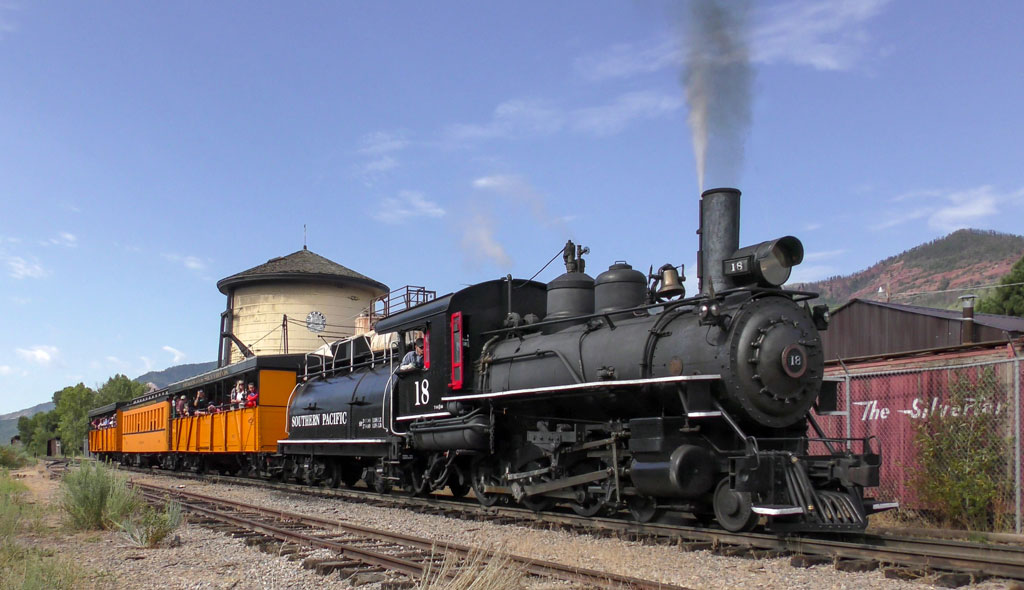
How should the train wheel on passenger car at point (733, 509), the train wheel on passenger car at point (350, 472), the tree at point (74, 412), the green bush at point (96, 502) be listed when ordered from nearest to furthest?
the train wheel on passenger car at point (733, 509)
the green bush at point (96, 502)
the train wheel on passenger car at point (350, 472)
the tree at point (74, 412)

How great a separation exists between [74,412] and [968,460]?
76944 mm

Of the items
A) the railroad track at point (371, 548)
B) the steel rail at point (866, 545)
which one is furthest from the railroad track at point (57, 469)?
the steel rail at point (866, 545)

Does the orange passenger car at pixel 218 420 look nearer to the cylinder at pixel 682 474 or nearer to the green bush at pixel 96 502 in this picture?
the green bush at pixel 96 502

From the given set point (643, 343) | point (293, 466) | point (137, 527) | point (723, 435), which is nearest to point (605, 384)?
point (643, 343)

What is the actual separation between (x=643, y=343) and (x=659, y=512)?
2023 mm

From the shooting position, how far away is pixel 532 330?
11922 millimetres

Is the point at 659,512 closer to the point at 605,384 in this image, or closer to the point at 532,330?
the point at 605,384

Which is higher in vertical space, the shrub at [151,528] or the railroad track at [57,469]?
the shrub at [151,528]

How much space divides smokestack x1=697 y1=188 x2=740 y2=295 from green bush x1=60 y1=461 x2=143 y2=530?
26.9 feet

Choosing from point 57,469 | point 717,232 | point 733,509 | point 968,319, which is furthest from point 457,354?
point 57,469

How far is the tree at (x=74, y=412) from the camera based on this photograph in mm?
67562

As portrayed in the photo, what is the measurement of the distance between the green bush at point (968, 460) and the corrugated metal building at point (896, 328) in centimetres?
873

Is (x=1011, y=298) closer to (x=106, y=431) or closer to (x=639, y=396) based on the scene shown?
(x=639, y=396)

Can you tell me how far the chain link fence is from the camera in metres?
9.41
